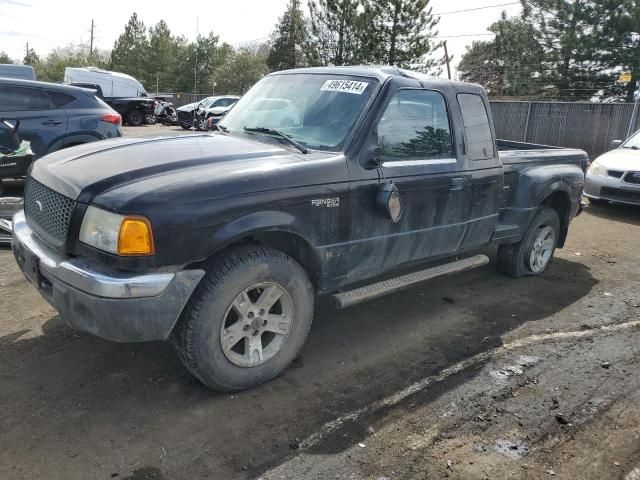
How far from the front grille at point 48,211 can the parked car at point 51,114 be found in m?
4.80

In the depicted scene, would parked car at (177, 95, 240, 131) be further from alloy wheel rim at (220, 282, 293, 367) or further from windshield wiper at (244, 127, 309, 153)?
alloy wheel rim at (220, 282, 293, 367)

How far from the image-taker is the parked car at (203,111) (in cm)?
2234

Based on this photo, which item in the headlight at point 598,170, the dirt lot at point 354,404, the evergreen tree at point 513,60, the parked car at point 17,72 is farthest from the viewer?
the evergreen tree at point 513,60

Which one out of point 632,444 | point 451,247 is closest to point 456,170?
point 451,247

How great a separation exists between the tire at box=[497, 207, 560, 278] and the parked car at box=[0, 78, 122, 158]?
6054 mm

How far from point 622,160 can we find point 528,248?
5219 mm

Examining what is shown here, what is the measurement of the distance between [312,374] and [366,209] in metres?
1.14

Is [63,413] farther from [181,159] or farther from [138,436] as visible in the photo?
[181,159]

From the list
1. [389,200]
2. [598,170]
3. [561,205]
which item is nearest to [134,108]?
[598,170]

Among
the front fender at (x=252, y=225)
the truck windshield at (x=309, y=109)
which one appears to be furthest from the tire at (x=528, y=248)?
the front fender at (x=252, y=225)

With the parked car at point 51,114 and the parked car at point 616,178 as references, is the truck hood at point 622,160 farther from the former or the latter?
the parked car at point 51,114

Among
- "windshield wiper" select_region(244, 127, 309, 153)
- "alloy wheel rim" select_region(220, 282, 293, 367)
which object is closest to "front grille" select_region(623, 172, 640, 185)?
"windshield wiper" select_region(244, 127, 309, 153)

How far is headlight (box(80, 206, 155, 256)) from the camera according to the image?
9.11ft

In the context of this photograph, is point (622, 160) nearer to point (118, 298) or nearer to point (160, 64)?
point (118, 298)
